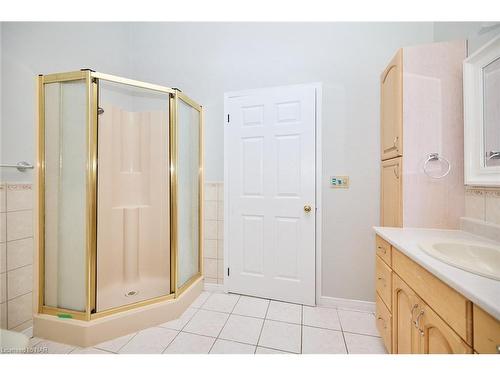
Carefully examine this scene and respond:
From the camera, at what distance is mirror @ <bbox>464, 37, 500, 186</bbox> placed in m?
1.19

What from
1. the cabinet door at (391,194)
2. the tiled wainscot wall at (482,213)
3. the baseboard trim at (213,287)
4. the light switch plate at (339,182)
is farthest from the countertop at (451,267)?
the baseboard trim at (213,287)

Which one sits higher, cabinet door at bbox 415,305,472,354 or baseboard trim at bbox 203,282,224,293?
cabinet door at bbox 415,305,472,354

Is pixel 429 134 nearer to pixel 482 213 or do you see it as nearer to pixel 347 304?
pixel 482 213

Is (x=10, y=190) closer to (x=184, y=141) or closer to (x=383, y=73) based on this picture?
(x=184, y=141)

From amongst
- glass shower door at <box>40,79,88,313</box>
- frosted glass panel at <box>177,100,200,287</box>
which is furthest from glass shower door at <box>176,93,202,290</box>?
glass shower door at <box>40,79,88,313</box>

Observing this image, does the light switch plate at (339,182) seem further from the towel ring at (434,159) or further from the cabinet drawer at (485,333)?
the cabinet drawer at (485,333)

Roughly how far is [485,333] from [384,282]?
765 mm

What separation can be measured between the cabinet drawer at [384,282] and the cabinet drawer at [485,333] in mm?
617

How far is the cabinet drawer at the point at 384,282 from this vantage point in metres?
1.26

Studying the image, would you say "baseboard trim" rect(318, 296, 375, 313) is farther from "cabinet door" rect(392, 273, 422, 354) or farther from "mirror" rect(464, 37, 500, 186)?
"mirror" rect(464, 37, 500, 186)

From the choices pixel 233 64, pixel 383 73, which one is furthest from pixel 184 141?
pixel 383 73

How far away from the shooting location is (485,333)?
62 centimetres

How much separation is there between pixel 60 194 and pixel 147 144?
953 mm

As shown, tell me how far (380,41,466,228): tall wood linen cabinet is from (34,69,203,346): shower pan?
1691 mm
